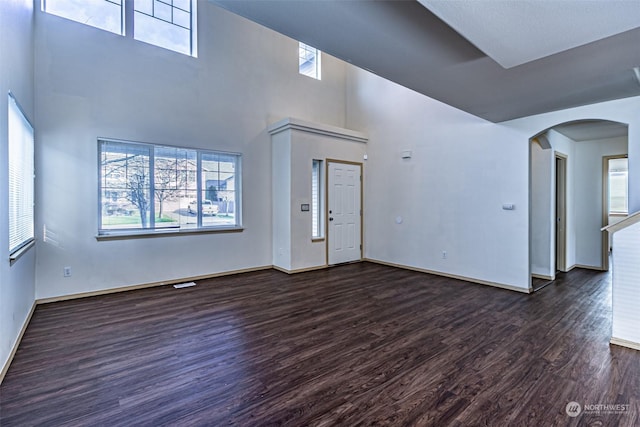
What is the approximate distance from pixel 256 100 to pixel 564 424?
5.82m

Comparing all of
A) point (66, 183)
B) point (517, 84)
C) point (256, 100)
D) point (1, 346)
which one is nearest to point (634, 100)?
point (517, 84)

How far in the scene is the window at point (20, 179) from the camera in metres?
2.71

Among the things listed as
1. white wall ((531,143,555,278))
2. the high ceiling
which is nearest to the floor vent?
the high ceiling

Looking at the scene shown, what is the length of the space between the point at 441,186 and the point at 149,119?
486cm

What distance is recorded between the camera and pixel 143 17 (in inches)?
183

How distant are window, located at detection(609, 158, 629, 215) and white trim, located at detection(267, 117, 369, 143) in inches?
252

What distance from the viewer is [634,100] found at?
11.5 feet

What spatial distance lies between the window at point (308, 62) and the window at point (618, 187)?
294 inches

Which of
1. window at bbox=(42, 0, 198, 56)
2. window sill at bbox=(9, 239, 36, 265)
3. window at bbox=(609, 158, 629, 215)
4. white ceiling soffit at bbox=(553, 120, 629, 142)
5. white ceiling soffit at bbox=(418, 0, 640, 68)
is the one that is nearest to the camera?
white ceiling soffit at bbox=(418, 0, 640, 68)

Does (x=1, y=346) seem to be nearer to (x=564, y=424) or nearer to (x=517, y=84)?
(x=564, y=424)

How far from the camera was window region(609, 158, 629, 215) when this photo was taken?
755 cm

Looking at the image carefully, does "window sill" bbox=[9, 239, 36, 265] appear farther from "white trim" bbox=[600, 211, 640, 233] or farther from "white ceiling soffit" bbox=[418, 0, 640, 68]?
"white trim" bbox=[600, 211, 640, 233]

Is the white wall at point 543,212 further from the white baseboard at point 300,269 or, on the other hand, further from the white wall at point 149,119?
the white wall at point 149,119

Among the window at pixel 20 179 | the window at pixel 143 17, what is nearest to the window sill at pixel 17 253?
the window at pixel 20 179
